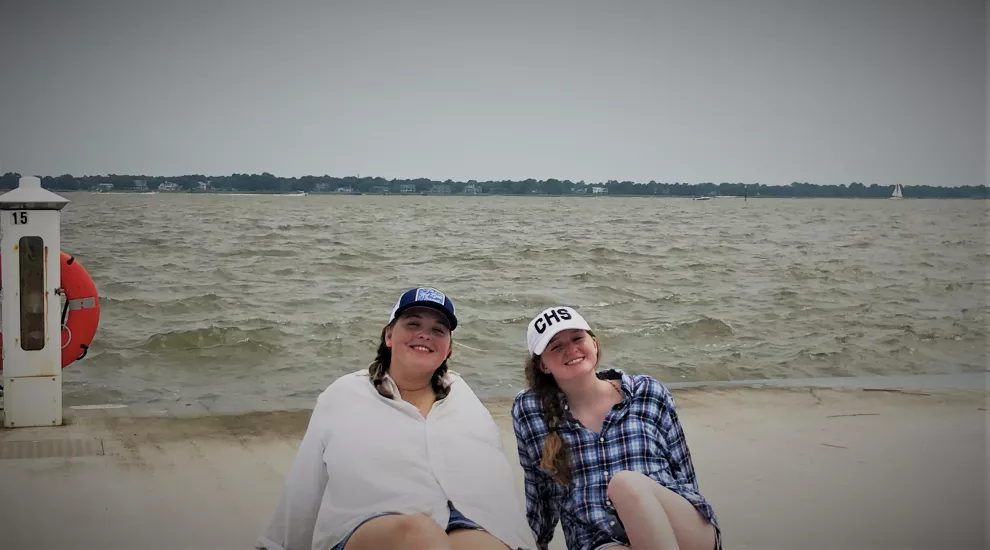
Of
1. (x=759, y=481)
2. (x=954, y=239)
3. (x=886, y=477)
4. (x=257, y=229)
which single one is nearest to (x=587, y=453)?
(x=759, y=481)

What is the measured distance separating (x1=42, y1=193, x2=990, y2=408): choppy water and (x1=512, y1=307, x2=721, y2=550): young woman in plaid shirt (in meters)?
5.13

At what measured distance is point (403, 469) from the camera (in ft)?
8.79

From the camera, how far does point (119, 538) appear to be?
12.3 ft

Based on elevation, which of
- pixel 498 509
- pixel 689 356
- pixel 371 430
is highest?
pixel 371 430

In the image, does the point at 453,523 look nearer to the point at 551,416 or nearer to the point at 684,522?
the point at 551,416

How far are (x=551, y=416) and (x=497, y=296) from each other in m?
12.3

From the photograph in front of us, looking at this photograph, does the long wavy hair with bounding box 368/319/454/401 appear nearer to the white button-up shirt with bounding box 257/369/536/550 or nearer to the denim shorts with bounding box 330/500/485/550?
the white button-up shirt with bounding box 257/369/536/550

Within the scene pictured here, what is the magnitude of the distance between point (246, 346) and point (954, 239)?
82.9 ft

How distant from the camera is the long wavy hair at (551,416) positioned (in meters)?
2.79

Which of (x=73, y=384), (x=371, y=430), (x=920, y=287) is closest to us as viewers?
(x=371, y=430)

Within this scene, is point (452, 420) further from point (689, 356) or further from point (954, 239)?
point (954, 239)

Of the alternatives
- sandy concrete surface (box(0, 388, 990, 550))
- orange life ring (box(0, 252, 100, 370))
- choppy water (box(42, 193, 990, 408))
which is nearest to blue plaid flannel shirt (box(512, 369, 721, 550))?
sandy concrete surface (box(0, 388, 990, 550))

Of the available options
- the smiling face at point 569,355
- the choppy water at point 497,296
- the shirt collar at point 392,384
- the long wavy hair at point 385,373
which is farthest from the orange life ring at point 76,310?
the smiling face at point 569,355

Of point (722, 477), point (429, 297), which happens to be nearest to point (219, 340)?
point (722, 477)
